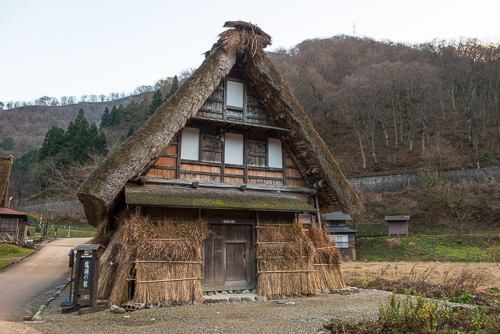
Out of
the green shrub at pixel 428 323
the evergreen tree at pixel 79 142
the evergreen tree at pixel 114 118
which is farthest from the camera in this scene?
the evergreen tree at pixel 114 118

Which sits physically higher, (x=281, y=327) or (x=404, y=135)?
(x=404, y=135)

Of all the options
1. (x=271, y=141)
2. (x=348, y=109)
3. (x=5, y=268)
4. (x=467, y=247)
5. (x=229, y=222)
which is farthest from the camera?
(x=348, y=109)

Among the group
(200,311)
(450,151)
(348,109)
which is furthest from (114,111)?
(200,311)

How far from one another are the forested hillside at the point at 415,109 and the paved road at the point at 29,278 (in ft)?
95.4

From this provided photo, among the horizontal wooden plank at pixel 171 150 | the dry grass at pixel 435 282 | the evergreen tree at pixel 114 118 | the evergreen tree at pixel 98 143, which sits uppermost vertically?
the evergreen tree at pixel 114 118

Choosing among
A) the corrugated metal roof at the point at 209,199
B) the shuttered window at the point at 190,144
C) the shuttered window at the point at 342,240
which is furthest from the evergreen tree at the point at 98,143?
the corrugated metal roof at the point at 209,199

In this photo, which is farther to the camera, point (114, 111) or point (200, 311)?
point (114, 111)

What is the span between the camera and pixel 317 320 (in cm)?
680

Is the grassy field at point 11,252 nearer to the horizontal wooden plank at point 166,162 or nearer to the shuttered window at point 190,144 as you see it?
the horizontal wooden plank at point 166,162

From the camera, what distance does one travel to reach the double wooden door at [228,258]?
10078 millimetres

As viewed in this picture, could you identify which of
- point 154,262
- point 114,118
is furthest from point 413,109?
point 114,118

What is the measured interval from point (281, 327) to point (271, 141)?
6956 mm

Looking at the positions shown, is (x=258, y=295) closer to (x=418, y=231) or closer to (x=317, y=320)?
(x=317, y=320)

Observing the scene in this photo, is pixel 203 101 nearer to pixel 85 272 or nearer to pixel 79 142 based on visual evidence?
pixel 85 272
